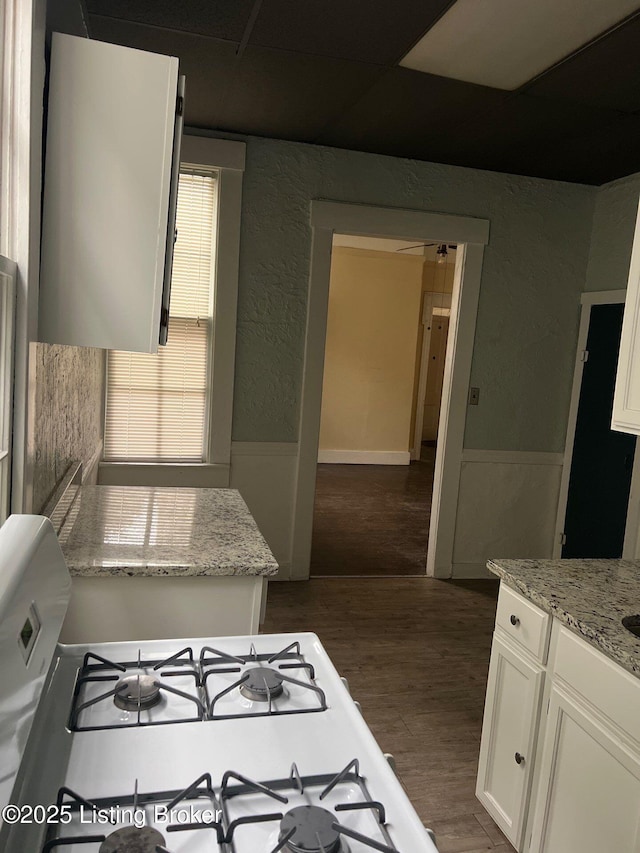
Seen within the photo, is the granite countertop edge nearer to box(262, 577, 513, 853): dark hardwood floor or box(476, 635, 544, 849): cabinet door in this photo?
box(476, 635, 544, 849): cabinet door

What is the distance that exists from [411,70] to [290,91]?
0.62 m

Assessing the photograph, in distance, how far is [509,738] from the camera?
83.4 inches

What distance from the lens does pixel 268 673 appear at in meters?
1.30

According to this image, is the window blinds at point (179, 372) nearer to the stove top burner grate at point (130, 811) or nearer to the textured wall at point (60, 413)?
the textured wall at point (60, 413)

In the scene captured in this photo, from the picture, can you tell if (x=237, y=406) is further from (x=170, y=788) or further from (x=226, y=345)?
(x=170, y=788)

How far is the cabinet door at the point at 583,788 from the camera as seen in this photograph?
1.59 meters

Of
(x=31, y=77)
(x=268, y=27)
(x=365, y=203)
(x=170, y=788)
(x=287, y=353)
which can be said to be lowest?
(x=170, y=788)

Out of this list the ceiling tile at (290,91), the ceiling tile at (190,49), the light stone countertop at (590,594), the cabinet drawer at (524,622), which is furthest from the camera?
the ceiling tile at (290,91)

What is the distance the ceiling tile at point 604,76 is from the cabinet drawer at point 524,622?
2048 mm

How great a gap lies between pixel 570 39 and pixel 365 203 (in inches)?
69.3

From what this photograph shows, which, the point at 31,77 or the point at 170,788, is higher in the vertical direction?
the point at 31,77

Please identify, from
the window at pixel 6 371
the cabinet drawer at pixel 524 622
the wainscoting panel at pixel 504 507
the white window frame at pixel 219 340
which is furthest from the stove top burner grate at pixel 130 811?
the wainscoting panel at pixel 504 507

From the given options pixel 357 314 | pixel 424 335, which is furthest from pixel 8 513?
pixel 424 335

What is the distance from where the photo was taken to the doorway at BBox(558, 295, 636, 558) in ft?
13.9
